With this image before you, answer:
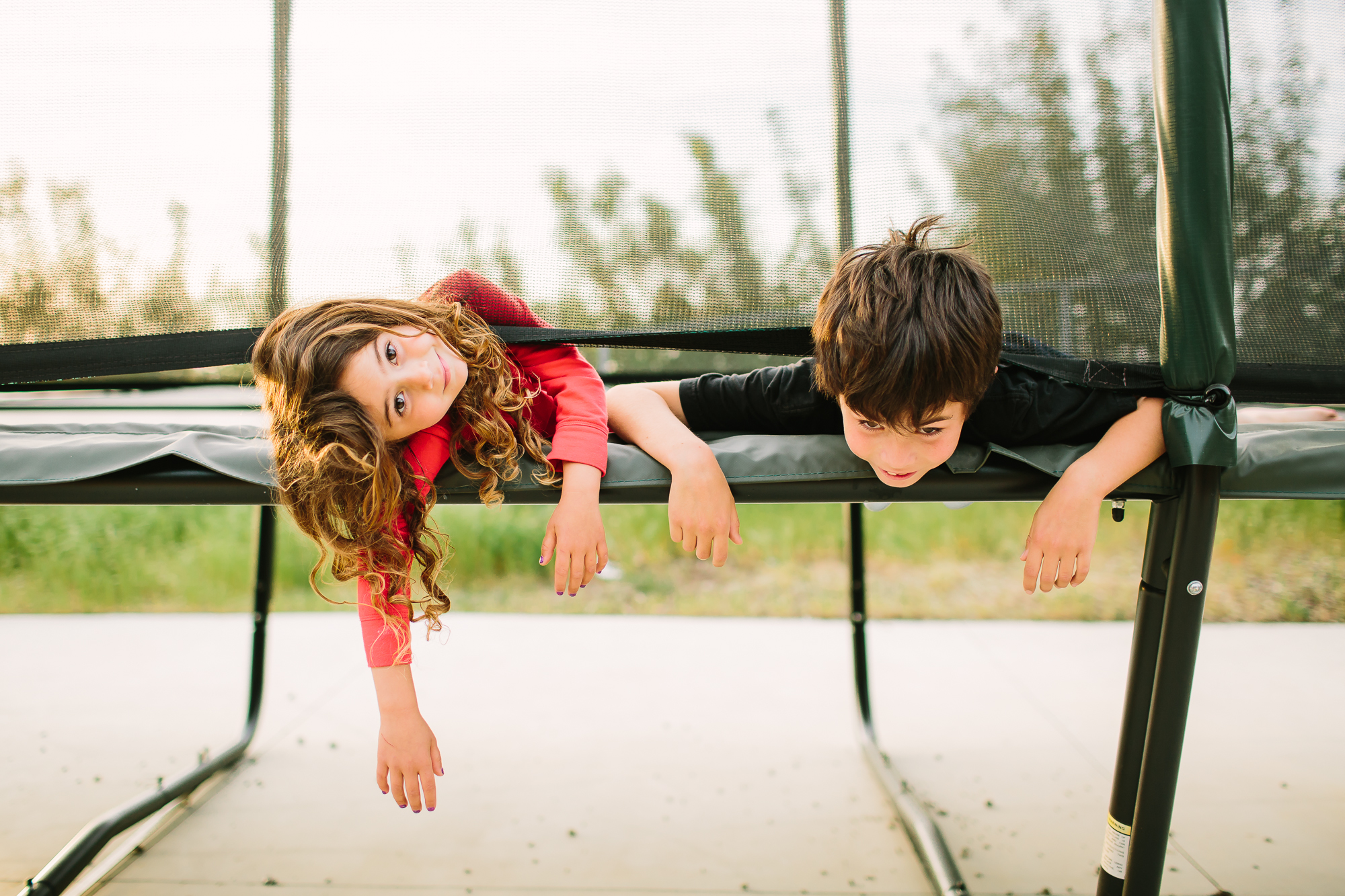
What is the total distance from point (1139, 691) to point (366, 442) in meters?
0.95

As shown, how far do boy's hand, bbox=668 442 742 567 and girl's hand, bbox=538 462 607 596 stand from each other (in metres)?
0.09

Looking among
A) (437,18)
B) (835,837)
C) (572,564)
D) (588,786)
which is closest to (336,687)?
(588,786)

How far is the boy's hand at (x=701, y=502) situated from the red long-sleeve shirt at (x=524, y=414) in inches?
3.9

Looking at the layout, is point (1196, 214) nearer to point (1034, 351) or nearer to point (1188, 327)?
point (1188, 327)

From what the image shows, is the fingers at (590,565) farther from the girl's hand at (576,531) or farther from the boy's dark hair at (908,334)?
the boy's dark hair at (908,334)

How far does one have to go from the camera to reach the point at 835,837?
1404 millimetres

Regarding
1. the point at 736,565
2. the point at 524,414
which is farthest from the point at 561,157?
the point at 736,565

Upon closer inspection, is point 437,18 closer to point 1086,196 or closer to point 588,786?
point 1086,196

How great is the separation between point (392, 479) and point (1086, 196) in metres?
0.96

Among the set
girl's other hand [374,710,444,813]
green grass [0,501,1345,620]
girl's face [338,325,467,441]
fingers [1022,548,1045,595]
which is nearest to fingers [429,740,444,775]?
girl's other hand [374,710,444,813]

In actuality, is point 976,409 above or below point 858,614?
above

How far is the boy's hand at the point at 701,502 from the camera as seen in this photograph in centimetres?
90

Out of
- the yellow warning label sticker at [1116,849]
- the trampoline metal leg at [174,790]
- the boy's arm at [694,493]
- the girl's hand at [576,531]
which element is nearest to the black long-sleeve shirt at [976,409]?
the boy's arm at [694,493]

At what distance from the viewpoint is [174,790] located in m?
1.46
